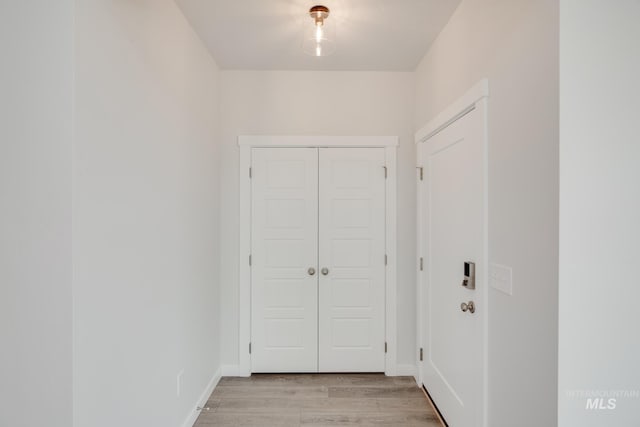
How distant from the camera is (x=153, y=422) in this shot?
1.72 metres

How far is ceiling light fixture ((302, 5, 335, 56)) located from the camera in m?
2.02

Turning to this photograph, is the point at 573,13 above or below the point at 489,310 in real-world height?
above

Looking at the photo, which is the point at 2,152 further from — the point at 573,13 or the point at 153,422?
the point at 573,13

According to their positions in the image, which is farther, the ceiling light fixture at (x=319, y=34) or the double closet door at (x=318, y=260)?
the double closet door at (x=318, y=260)

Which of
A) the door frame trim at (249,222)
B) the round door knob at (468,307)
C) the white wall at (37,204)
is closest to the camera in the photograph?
the white wall at (37,204)

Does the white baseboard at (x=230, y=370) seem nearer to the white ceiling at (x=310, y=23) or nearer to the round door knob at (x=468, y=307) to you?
the round door knob at (x=468, y=307)

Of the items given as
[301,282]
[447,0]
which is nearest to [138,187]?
[301,282]

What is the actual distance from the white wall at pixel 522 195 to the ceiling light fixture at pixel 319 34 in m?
0.83

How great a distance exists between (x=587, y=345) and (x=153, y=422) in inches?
77.7

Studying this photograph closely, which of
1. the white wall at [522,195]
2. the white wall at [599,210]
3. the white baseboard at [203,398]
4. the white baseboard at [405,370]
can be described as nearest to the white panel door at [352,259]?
the white baseboard at [405,370]

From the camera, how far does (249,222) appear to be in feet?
9.52

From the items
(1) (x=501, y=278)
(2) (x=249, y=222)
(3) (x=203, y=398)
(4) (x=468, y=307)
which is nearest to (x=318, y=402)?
(3) (x=203, y=398)

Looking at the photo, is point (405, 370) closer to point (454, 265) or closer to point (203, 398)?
point (454, 265)

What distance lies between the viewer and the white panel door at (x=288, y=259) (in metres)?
2.91
